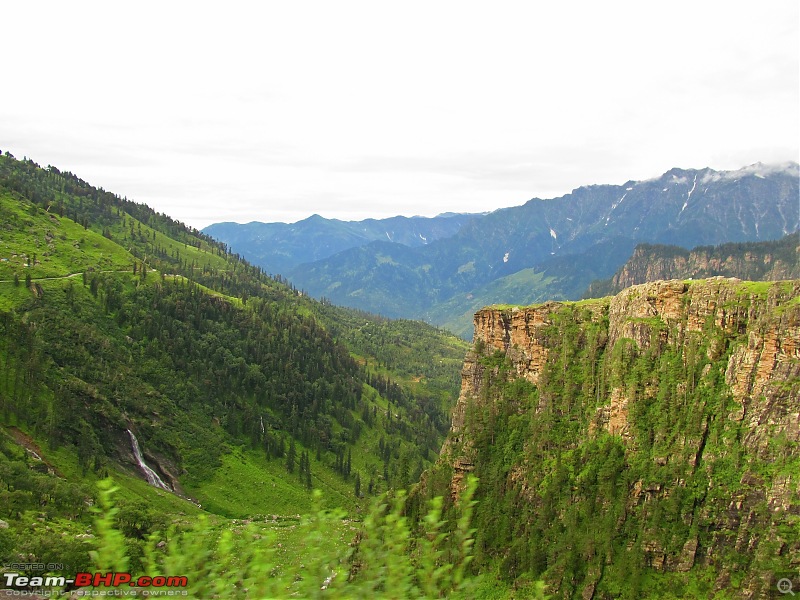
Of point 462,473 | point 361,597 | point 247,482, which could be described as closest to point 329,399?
point 247,482

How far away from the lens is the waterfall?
10488 cm

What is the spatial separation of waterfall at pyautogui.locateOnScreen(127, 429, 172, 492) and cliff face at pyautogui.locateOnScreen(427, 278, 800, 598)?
64.3 metres

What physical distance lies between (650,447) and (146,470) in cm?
9373

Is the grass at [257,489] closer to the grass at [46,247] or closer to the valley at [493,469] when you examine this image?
Answer: the valley at [493,469]

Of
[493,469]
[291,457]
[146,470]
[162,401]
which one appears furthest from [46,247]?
[493,469]

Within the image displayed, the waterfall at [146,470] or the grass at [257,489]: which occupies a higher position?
the waterfall at [146,470]

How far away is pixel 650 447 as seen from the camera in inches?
2146

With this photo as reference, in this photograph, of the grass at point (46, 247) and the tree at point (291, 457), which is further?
the grass at point (46, 247)

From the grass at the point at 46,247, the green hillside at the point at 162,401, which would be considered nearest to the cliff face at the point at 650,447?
the green hillside at the point at 162,401

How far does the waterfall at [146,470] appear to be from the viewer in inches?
4129

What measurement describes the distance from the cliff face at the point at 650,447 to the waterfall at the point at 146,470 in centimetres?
6432

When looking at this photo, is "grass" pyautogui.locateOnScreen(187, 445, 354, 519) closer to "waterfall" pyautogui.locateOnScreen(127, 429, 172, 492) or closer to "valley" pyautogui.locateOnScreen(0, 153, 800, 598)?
"valley" pyautogui.locateOnScreen(0, 153, 800, 598)

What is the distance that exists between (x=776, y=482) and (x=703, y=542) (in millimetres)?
8459

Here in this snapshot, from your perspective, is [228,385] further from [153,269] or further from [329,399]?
[153,269]
